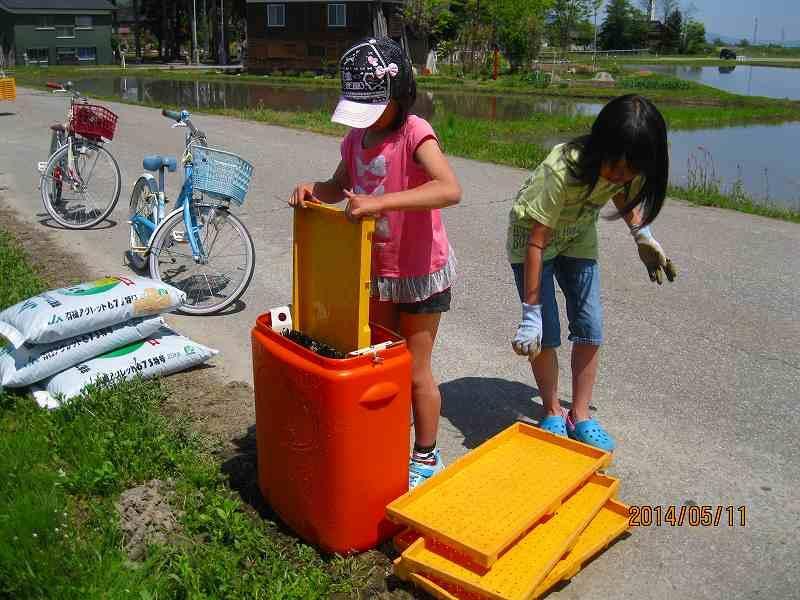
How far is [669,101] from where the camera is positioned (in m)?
32.2

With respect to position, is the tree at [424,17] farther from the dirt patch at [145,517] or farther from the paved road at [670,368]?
the dirt patch at [145,517]

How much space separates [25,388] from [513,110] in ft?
80.1

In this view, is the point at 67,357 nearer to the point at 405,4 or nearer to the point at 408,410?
the point at 408,410

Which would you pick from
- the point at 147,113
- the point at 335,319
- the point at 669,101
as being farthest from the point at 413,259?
the point at 669,101

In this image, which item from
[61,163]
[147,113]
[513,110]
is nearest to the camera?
[61,163]

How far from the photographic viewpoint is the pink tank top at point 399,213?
298cm

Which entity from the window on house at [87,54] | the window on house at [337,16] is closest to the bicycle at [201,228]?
the window on house at [337,16]

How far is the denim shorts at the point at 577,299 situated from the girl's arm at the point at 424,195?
935 mm

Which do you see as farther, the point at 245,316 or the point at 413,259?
the point at 245,316

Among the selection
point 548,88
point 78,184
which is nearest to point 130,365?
point 78,184

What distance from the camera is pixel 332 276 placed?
295cm

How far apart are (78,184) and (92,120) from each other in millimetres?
706

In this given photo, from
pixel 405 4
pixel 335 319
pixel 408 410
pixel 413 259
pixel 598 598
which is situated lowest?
pixel 598 598

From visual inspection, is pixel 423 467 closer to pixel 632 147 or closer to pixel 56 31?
pixel 632 147
